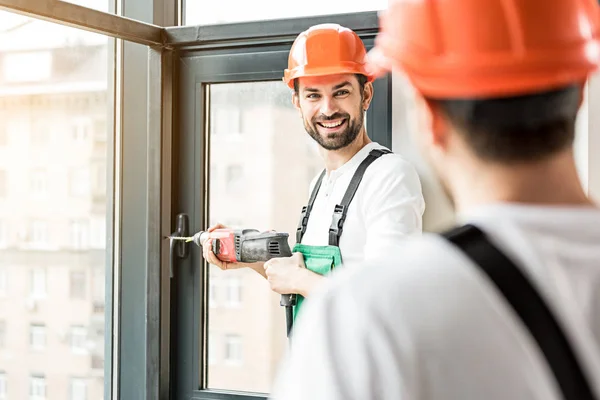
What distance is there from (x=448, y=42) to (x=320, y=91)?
1479 mm

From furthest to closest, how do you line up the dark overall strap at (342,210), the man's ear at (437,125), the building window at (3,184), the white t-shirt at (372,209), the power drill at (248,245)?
the building window at (3,184)
the power drill at (248,245)
the dark overall strap at (342,210)
the white t-shirt at (372,209)
the man's ear at (437,125)

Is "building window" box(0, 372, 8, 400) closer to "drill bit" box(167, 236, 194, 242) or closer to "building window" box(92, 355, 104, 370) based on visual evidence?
"building window" box(92, 355, 104, 370)

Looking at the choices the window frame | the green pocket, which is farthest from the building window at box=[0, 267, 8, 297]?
the green pocket

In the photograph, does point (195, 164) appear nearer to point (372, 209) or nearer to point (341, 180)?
point (341, 180)

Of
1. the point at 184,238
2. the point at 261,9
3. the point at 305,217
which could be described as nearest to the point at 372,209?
the point at 305,217

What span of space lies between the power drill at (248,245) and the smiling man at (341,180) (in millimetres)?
97

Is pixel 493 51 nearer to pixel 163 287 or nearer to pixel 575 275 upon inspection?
pixel 575 275

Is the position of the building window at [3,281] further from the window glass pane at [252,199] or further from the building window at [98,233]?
the window glass pane at [252,199]

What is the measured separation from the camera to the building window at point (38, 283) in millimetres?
2453

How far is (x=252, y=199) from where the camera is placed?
263cm

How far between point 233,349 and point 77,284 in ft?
1.87

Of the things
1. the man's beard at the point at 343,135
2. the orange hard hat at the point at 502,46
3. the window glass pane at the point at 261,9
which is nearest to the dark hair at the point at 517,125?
the orange hard hat at the point at 502,46

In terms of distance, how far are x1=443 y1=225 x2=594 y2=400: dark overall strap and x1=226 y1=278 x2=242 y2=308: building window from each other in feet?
6.84

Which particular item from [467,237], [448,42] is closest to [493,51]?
[448,42]
